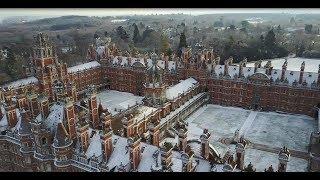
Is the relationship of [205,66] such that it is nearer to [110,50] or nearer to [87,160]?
[110,50]

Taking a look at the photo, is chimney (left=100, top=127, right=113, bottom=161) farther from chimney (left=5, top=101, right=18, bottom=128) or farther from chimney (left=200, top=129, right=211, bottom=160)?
chimney (left=5, top=101, right=18, bottom=128)

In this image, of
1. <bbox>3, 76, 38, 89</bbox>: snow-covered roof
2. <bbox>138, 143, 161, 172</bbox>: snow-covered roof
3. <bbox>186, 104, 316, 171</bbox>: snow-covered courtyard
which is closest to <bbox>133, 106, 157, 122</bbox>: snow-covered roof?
<bbox>186, 104, 316, 171</bbox>: snow-covered courtyard

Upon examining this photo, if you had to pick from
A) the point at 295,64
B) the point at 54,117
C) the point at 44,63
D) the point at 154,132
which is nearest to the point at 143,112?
the point at 154,132

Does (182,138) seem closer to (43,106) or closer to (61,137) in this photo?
(61,137)

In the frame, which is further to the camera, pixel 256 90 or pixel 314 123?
pixel 256 90

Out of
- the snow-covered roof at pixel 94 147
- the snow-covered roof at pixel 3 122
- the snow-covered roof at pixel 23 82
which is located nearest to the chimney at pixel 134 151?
the snow-covered roof at pixel 94 147
